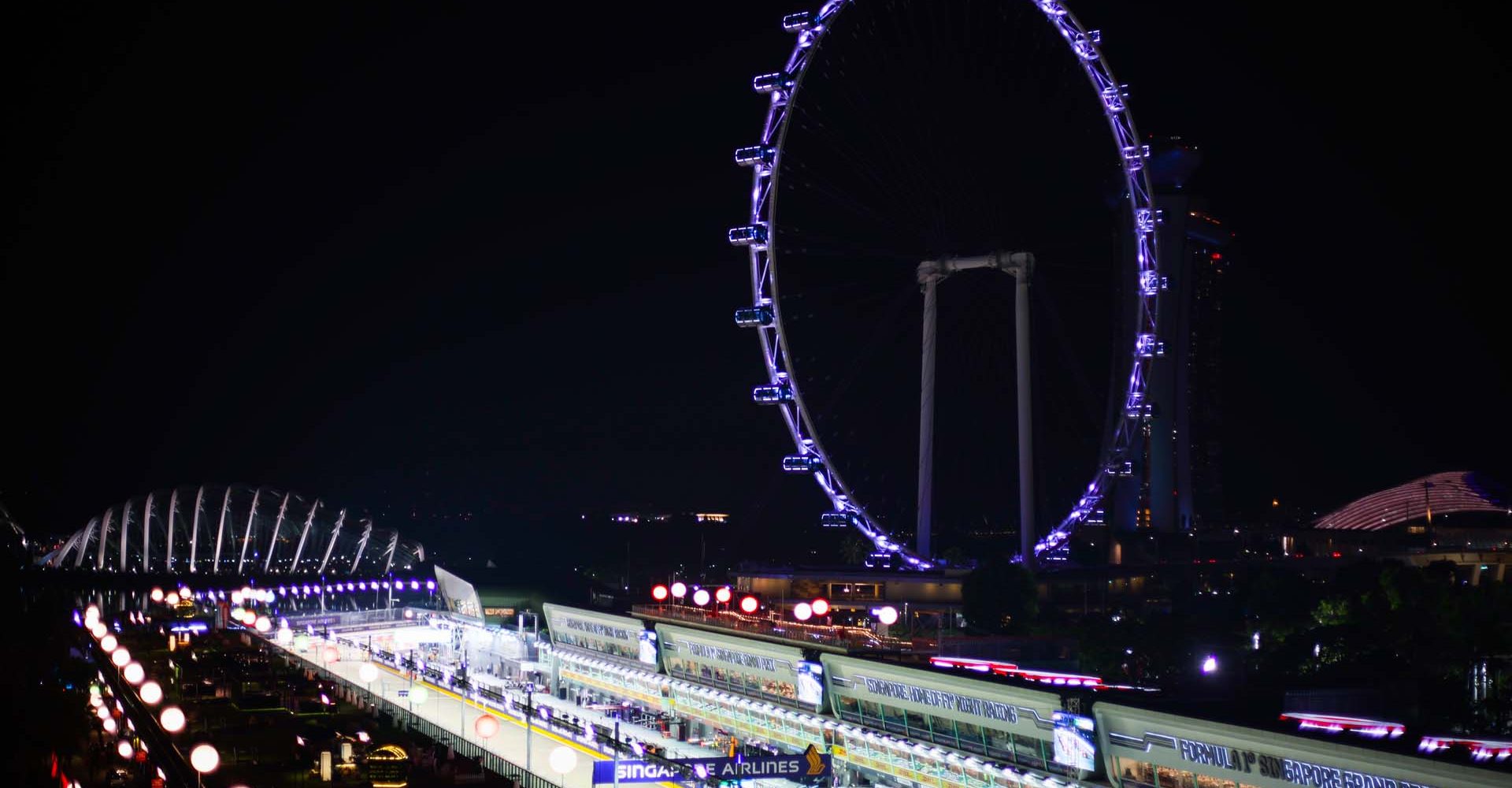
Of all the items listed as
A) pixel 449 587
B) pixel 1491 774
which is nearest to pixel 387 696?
pixel 449 587

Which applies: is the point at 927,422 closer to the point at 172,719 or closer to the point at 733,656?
the point at 733,656

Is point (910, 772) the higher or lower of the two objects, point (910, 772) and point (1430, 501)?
the lower

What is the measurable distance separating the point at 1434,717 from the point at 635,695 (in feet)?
95.2

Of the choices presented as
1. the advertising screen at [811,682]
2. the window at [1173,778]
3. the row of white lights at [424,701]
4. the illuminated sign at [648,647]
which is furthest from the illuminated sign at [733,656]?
the window at [1173,778]

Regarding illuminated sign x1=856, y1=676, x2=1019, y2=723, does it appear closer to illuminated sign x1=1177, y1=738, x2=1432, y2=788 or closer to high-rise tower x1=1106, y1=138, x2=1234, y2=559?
illuminated sign x1=1177, y1=738, x2=1432, y2=788

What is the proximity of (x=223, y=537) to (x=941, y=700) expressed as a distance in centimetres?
9908

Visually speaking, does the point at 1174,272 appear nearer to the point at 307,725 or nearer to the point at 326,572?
the point at 326,572

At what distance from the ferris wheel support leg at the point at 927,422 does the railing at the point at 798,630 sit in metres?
12.2

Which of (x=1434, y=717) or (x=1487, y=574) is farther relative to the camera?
(x=1487, y=574)

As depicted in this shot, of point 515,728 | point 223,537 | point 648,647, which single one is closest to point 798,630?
point 648,647

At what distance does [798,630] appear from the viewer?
48.1 meters

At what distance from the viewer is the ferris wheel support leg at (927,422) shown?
206 ft

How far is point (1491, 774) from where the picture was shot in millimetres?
22266

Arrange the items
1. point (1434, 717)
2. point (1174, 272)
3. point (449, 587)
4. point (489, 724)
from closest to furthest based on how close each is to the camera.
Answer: point (489, 724) < point (1434, 717) < point (449, 587) < point (1174, 272)
